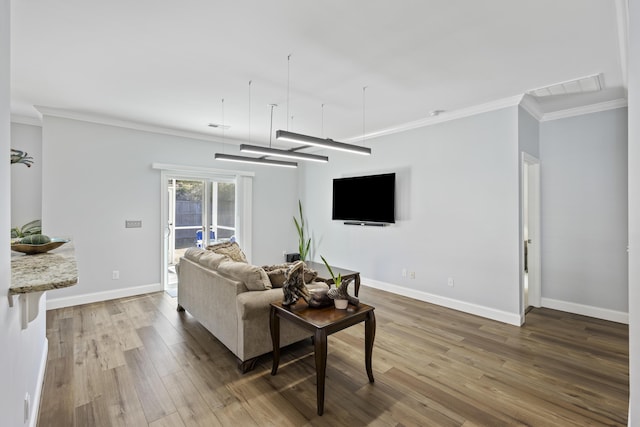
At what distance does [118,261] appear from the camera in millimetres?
4688

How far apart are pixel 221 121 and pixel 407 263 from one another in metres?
3.65

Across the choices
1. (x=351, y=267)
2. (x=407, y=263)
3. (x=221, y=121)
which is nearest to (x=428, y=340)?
(x=407, y=263)

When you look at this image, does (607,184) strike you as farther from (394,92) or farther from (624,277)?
(394,92)

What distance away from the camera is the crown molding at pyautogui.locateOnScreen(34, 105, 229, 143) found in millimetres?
4121

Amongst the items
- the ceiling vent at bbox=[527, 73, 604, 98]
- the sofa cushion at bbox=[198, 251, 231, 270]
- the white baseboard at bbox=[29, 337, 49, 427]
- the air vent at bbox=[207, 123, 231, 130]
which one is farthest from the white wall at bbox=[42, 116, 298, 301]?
the ceiling vent at bbox=[527, 73, 604, 98]

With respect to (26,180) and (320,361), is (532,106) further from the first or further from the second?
(26,180)

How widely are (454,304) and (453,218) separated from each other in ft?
3.94

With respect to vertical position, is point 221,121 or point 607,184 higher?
point 221,121

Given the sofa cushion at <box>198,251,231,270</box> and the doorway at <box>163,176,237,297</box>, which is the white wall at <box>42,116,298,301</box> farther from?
the sofa cushion at <box>198,251,231,270</box>

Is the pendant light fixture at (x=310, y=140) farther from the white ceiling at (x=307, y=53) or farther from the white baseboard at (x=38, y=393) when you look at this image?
the white baseboard at (x=38, y=393)

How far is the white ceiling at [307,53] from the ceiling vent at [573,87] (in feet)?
0.25

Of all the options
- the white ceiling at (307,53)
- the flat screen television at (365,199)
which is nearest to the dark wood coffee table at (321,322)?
the white ceiling at (307,53)

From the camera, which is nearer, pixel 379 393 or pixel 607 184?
pixel 379 393

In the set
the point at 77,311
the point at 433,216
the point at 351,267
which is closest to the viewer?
the point at 77,311
